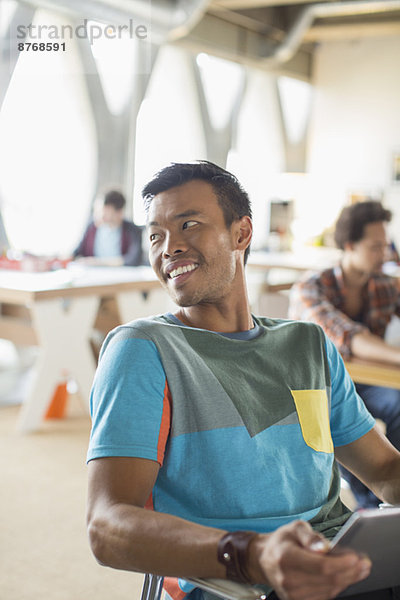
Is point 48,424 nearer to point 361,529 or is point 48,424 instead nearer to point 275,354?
point 275,354

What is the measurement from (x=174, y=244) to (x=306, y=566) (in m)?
0.70

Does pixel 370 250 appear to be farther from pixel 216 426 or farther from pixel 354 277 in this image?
pixel 216 426

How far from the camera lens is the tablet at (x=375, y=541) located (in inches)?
34.2

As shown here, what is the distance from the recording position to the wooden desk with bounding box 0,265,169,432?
3.88 m

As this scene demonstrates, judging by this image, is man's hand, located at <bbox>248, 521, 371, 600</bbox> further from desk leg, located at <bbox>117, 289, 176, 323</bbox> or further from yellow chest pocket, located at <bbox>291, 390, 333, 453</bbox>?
desk leg, located at <bbox>117, 289, 176, 323</bbox>

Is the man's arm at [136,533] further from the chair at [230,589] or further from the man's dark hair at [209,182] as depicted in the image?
the man's dark hair at [209,182]

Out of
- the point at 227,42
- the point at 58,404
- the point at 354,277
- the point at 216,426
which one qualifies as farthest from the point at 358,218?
the point at 227,42

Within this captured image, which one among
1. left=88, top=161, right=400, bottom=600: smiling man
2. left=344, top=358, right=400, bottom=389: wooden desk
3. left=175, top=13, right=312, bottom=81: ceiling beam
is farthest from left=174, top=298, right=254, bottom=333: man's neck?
left=175, top=13, right=312, bottom=81: ceiling beam

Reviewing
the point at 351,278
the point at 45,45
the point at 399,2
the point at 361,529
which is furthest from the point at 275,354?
the point at 399,2

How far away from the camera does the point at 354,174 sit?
29.9 feet

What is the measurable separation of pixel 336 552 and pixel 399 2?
6.52 metres

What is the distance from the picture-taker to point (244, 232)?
1.43 m

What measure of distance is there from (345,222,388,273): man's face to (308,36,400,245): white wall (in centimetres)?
587

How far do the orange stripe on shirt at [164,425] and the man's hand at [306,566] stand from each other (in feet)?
1.03
